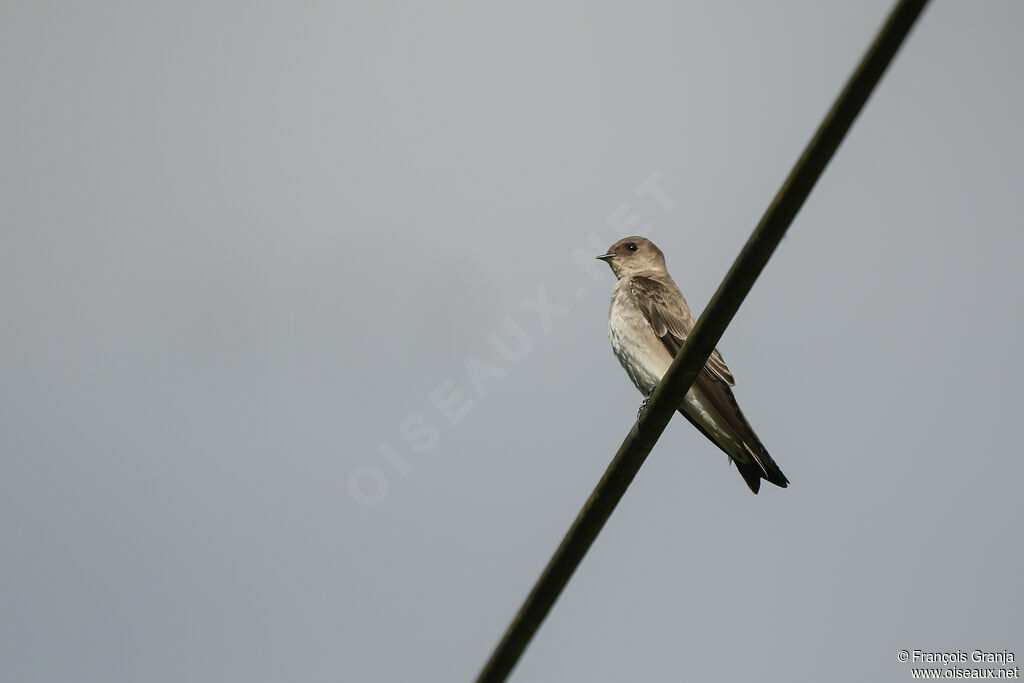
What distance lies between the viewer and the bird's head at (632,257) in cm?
994

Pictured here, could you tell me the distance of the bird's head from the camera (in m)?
9.94

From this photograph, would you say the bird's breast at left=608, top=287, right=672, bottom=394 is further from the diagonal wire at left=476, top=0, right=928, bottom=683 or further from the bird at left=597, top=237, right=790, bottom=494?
the diagonal wire at left=476, top=0, right=928, bottom=683

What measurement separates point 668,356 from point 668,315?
0.40 metres

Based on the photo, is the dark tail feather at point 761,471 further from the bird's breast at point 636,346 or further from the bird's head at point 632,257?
the bird's head at point 632,257

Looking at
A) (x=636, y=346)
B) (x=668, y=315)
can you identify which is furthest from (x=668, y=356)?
(x=668, y=315)

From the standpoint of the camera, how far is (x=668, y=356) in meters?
8.17

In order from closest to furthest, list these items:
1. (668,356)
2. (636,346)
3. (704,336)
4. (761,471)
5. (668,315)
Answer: (704,336)
(761,471)
(668,356)
(636,346)
(668,315)

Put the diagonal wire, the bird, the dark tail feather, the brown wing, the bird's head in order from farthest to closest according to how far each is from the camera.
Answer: the bird's head → the brown wing → the bird → the dark tail feather → the diagonal wire

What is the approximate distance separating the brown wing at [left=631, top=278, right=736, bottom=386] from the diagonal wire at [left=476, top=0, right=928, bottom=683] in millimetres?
3863

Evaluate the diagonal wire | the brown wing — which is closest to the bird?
the brown wing

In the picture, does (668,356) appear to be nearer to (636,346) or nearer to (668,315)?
(636,346)

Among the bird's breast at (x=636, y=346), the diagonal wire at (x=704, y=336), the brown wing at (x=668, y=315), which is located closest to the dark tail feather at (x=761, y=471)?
the brown wing at (x=668, y=315)

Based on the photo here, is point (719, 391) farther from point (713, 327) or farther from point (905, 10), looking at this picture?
point (905, 10)

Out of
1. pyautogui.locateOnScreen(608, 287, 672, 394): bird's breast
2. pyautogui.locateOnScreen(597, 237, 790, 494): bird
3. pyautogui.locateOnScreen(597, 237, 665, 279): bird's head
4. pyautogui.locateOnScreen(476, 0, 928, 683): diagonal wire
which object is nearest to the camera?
pyautogui.locateOnScreen(476, 0, 928, 683): diagonal wire
